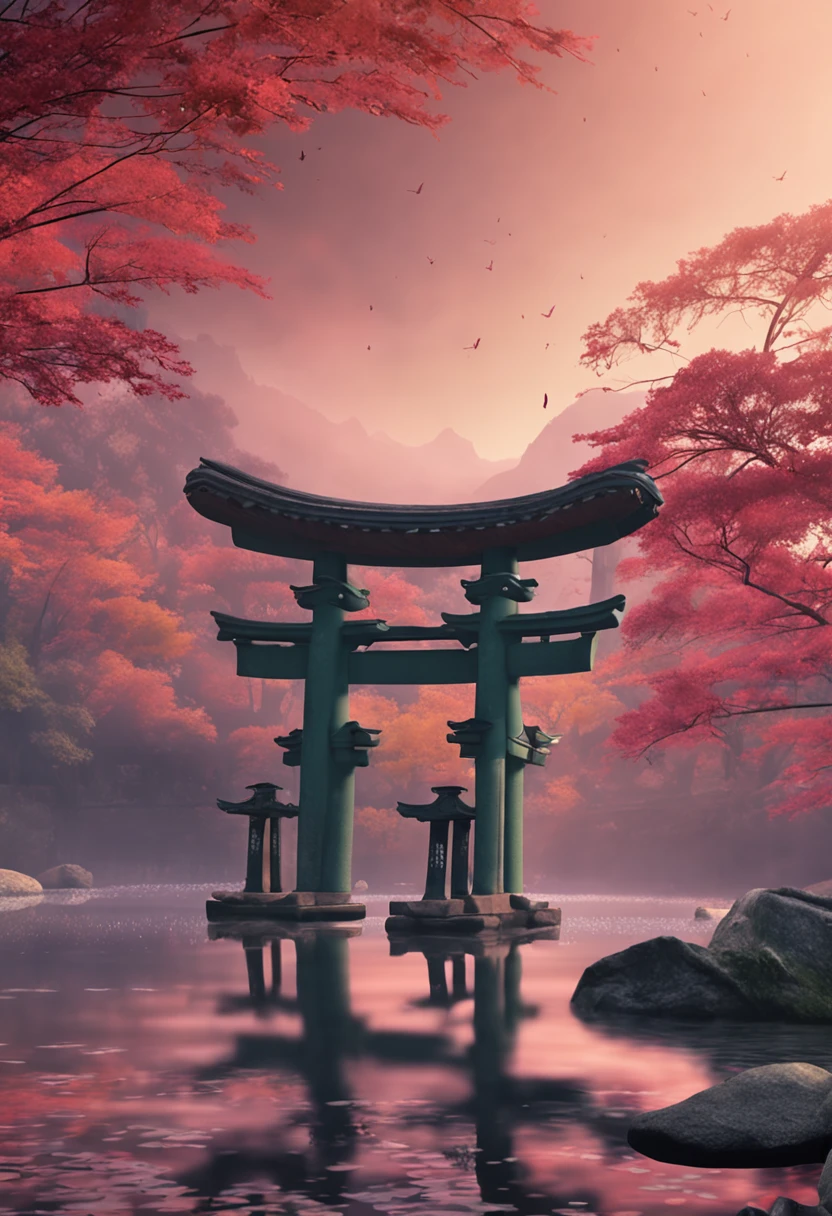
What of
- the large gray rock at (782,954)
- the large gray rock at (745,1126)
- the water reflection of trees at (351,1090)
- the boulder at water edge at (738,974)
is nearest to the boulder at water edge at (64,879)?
the water reflection of trees at (351,1090)

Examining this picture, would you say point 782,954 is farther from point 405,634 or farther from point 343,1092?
point 405,634

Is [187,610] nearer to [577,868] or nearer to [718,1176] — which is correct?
[577,868]

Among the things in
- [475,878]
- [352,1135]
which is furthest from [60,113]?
[475,878]

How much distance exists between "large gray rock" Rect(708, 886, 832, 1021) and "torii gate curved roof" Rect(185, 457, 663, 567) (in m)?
7.37

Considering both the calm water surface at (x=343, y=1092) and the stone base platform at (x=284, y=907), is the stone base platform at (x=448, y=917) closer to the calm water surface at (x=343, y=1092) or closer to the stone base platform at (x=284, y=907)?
the stone base platform at (x=284, y=907)

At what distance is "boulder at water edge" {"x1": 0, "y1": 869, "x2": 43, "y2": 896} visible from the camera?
31.4 metres

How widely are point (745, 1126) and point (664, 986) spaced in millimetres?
3848

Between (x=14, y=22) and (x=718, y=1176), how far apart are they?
8.59 metres

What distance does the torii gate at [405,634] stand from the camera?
15773 millimetres

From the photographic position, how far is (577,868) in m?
44.5

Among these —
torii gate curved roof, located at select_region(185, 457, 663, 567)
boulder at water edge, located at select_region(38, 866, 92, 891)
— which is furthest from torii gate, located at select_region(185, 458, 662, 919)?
boulder at water edge, located at select_region(38, 866, 92, 891)

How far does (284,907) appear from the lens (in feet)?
51.2

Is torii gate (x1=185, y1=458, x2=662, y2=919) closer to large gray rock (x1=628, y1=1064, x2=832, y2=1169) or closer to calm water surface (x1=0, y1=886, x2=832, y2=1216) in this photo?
calm water surface (x1=0, y1=886, x2=832, y2=1216)

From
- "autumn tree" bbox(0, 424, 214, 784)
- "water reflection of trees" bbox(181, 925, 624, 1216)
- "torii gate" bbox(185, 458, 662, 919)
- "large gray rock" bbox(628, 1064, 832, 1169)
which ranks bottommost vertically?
"water reflection of trees" bbox(181, 925, 624, 1216)
